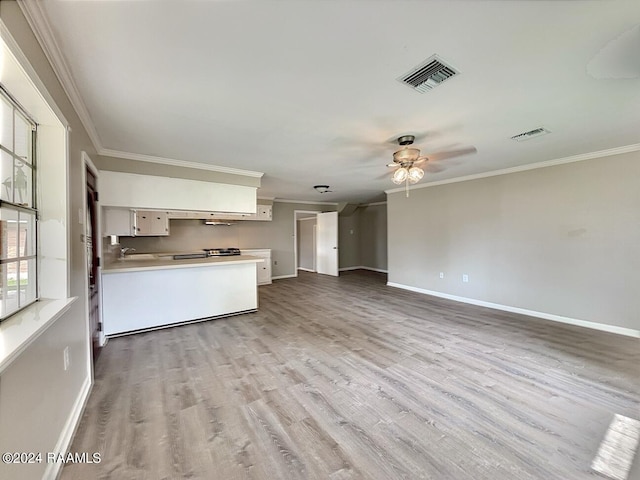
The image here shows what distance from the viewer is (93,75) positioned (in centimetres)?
179

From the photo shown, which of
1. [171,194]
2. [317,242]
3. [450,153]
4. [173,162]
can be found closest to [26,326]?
[171,194]

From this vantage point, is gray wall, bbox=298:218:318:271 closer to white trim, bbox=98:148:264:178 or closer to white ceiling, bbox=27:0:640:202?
white trim, bbox=98:148:264:178

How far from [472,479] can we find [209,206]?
13.4ft

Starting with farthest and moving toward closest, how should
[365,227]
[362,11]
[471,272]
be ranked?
[365,227] < [471,272] < [362,11]

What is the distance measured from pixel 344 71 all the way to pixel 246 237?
232 inches

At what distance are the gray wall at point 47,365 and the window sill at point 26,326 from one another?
110mm

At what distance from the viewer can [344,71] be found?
1.75m

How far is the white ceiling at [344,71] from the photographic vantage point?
1.31 meters

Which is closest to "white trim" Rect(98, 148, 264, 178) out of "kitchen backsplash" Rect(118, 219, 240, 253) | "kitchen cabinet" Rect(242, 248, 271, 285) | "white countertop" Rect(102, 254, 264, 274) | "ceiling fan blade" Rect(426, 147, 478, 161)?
"white countertop" Rect(102, 254, 264, 274)

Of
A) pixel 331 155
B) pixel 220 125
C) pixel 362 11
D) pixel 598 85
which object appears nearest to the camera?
pixel 362 11

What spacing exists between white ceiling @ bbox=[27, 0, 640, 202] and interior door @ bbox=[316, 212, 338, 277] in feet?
15.9

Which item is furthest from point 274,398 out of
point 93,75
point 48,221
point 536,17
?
point 536,17

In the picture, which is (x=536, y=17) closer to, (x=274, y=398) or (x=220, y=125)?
(x=220, y=125)

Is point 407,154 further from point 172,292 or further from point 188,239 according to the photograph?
point 188,239
